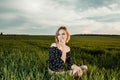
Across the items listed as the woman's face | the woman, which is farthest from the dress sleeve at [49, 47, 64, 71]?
the woman's face

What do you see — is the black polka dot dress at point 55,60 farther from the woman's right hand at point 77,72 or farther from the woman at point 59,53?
the woman's right hand at point 77,72

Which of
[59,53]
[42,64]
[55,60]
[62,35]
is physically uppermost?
[62,35]

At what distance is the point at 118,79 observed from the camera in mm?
9406

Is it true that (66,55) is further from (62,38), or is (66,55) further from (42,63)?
(42,63)

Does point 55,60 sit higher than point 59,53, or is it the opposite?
point 59,53

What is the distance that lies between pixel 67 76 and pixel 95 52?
12.2 metres

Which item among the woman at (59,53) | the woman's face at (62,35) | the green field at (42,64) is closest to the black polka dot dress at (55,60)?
the woman at (59,53)

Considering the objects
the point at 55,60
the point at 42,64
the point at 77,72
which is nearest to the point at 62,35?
the point at 55,60

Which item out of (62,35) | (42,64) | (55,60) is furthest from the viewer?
(42,64)

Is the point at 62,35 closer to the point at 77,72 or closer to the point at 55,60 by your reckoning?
the point at 55,60

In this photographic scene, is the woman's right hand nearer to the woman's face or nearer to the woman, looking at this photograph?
the woman

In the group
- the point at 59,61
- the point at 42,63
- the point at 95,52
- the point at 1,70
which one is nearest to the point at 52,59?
the point at 59,61

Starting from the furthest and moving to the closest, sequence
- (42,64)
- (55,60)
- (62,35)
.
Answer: (42,64) < (55,60) < (62,35)

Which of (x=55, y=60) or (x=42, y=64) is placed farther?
(x=42, y=64)
